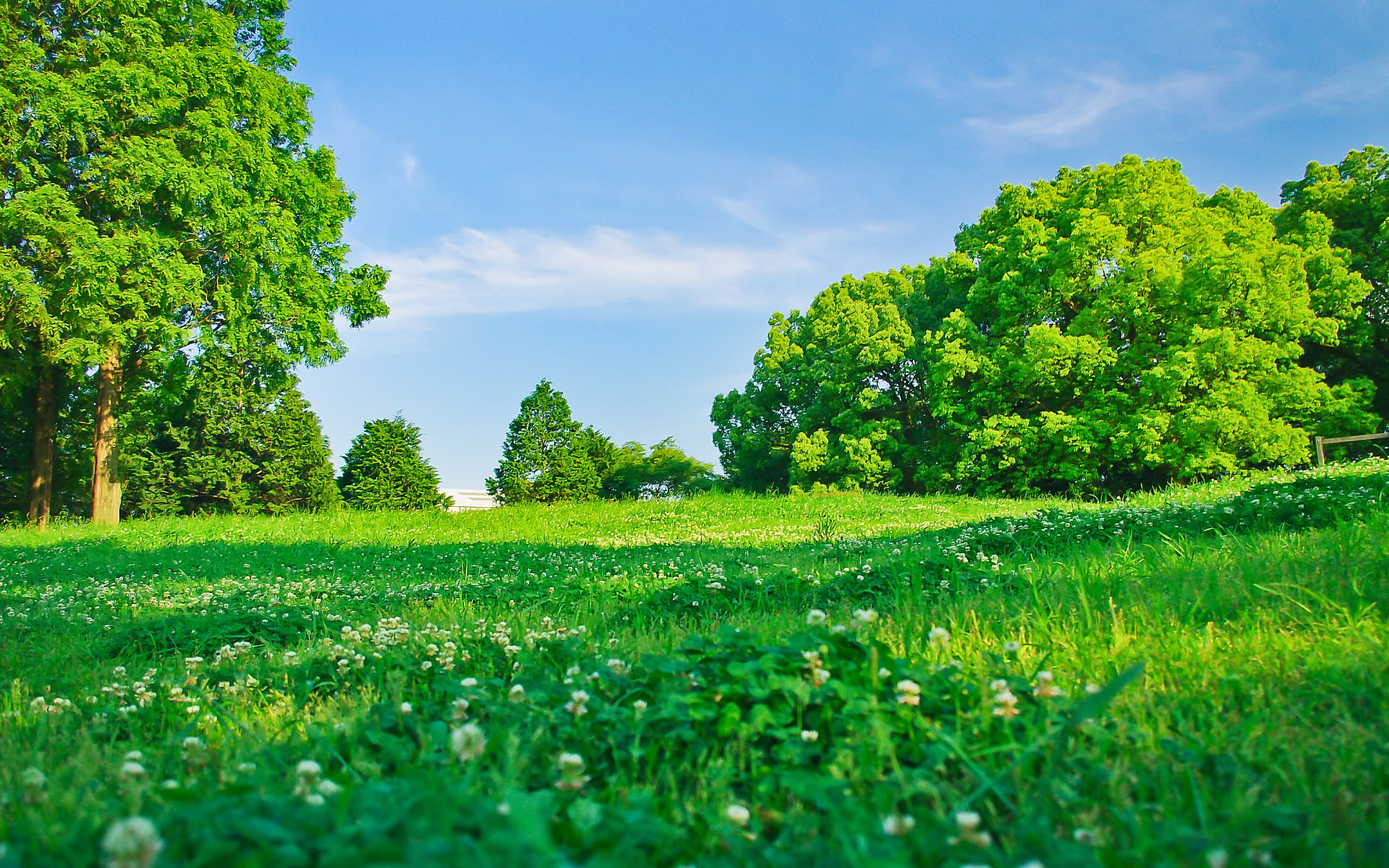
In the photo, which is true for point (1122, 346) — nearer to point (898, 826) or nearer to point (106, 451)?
point (898, 826)

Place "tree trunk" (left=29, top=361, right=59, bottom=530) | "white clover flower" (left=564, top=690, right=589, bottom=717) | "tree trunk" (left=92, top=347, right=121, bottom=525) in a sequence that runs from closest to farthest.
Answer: "white clover flower" (left=564, top=690, right=589, bottom=717), "tree trunk" (left=92, top=347, right=121, bottom=525), "tree trunk" (left=29, top=361, right=59, bottom=530)

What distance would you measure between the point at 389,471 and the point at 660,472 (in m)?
15.5

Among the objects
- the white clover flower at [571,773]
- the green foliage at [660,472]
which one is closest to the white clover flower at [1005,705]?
the white clover flower at [571,773]

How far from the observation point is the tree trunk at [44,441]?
18844 millimetres

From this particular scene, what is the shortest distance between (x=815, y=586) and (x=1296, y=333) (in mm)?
23926

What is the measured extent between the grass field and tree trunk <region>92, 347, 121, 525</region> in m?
14.7

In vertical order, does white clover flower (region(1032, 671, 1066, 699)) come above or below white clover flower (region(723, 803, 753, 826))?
above

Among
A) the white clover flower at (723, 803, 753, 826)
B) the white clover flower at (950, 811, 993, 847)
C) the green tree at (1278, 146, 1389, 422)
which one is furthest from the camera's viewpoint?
the green tree at (1278, 146, 1389, 422)

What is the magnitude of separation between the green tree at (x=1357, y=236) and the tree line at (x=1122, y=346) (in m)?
0.06

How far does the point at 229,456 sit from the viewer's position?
74.5 ft

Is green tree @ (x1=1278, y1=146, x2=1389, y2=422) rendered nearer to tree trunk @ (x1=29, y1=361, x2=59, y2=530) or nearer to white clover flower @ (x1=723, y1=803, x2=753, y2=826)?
white clover flower @ (x1=723, y1=803, x2=753, y2=826)

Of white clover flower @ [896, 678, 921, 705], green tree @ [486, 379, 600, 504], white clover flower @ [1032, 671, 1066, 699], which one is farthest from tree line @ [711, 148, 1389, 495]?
white clover flower @ [896, 678, 921, 705]

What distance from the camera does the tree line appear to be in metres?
20.9

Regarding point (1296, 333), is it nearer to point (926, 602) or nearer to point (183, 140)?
point (926, 602)
